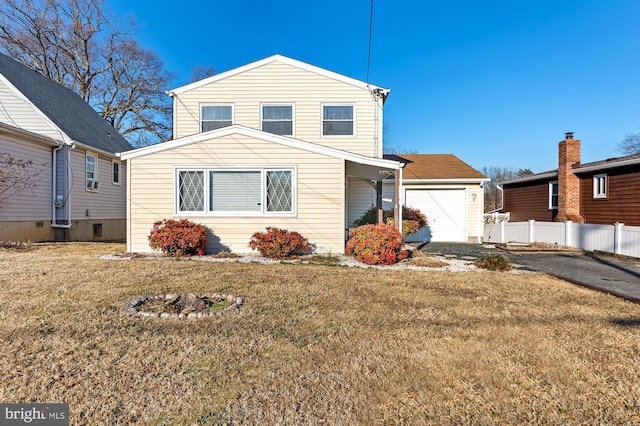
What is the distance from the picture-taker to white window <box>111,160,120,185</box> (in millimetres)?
16281

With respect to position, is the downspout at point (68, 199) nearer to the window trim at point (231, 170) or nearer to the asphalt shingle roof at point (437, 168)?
the window trim at point (231, 170)

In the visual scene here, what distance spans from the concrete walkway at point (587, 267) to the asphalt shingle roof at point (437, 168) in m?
3.51

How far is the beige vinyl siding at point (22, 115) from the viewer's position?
12648 millimetres

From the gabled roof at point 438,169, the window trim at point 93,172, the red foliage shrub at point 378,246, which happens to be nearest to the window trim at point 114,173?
the window trim at point 93,172

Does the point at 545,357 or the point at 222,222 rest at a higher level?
the point at 222,222

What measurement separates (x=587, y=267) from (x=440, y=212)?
232 inches

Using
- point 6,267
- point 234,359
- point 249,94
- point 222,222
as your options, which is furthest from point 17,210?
point 234,359

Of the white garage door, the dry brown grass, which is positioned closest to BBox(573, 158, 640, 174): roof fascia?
the white garage door

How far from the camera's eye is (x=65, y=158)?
12.9m

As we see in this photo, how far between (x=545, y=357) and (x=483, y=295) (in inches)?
89.2

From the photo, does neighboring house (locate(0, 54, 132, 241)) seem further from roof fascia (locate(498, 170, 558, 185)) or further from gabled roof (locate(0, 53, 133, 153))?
roof fascia (locate(498, 170, 558, 185))

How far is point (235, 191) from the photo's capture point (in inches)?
364

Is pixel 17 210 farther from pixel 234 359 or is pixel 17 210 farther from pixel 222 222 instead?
pixel 234 359

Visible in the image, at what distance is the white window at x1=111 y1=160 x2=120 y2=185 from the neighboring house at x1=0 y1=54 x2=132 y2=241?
459 mm
